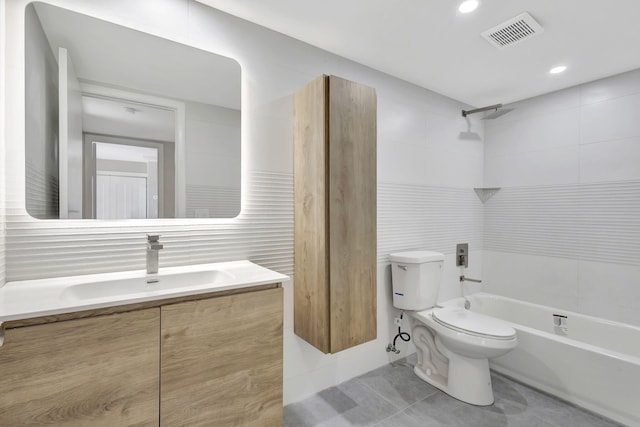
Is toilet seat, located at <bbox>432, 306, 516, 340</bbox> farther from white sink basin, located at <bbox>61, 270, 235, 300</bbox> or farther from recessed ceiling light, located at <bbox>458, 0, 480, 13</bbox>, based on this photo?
recessed ceiling light, located at <bbox>458, 0, 480, 13</bbox>

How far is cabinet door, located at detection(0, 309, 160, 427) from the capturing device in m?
0.88

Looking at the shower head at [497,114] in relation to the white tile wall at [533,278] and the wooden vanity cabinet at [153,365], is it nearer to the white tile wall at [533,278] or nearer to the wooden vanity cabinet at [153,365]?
the white tile wall at [533,278]

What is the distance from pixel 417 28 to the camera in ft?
5.96

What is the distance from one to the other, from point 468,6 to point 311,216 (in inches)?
54.3

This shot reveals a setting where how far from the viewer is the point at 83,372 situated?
96 centimetres

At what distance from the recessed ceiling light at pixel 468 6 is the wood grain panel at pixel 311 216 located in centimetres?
80

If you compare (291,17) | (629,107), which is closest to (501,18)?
(291,17)

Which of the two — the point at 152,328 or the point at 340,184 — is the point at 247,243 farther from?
the point at 152,328

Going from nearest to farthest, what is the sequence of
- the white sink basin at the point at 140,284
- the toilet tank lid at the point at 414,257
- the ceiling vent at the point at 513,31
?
the white sink basin at the point at 140,284 → the ceiling vent at the point at 513,31 → the toilet tank lid at the point at 414,257

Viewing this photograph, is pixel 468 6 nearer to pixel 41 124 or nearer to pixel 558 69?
pixel 558 69

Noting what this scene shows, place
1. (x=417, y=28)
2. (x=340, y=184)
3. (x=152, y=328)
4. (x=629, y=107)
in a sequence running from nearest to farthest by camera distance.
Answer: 1. (x=152, y=328)
2. (x=340, y=184)
3. (x=417, y=28)
4. (x=629, y=107)

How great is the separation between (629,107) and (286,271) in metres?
2.77

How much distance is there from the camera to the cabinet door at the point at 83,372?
881mm

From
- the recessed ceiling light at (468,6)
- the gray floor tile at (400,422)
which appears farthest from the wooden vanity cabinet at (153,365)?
the recessed ceiling light at (468,6)
